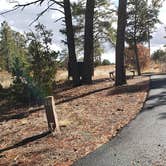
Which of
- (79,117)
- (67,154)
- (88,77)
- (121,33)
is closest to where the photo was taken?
(67,154)

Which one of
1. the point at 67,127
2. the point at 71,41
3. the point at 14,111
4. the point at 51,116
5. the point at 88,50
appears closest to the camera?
the point at 51,116

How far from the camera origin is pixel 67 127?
35.1ft

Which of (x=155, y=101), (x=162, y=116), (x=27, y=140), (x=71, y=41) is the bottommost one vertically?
(x=27, y=140)

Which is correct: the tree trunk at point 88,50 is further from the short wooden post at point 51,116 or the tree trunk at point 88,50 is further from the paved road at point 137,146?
the short wooden post at point 51,116

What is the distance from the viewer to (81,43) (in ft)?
159

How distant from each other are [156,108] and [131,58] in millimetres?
50275

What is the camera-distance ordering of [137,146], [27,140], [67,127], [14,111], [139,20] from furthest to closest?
[139,20]
[14,111]
[67,127]
[27,140]
[137,146]

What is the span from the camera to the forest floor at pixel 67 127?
333 inches

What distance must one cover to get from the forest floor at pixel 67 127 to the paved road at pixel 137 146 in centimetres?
29

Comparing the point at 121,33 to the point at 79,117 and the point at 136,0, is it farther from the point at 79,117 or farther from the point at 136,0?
the point at 136,0

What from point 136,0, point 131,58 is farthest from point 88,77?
point 131,58

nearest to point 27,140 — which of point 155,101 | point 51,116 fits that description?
point 51,116

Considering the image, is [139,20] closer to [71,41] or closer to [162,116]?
[71,41]

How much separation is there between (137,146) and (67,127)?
2.78 m
